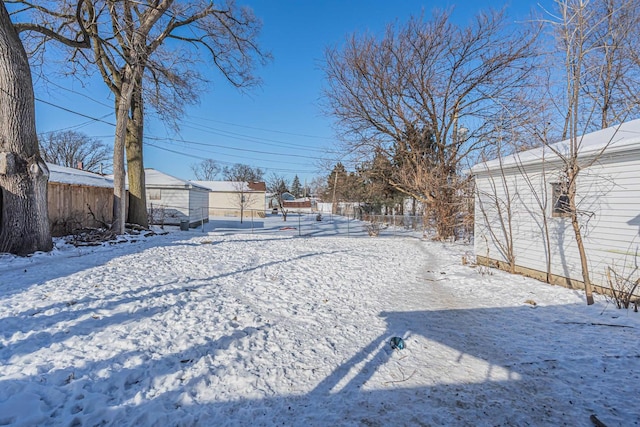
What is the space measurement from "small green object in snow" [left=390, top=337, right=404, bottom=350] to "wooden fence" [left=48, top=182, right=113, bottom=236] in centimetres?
1068

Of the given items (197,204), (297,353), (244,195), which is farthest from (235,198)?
(297,353)

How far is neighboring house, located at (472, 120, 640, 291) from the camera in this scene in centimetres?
495

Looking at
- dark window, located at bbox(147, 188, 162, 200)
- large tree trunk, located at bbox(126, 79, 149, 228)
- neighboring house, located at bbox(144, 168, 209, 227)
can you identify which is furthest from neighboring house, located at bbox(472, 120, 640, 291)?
dark window, located at bbox(147, 188, 162, 200)

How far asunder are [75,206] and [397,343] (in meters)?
11.6

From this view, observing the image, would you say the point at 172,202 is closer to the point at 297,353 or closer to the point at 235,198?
the point at 235,198

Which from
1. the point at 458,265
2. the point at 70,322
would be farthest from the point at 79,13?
the point at 458,265

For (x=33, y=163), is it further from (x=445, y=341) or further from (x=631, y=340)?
(x=631, y=340)

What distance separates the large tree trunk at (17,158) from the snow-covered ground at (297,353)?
3.28 feet

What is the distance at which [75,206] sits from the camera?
33.2ft

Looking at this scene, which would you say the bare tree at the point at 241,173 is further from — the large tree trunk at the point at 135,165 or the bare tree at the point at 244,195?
the large tree trunk at the point at 135,165

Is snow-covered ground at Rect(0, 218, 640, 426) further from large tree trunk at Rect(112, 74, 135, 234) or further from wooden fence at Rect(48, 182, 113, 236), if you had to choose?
large tree trunk at Rect(112, 74, 135, 234)

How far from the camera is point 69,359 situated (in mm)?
2699

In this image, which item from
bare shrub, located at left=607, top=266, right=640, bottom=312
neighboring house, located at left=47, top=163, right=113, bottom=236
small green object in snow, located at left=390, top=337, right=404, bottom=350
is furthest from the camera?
neighboring house, located at left=47, top=163, right=113, bottom=236

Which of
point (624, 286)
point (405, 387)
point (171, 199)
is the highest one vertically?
point (171, 199)
